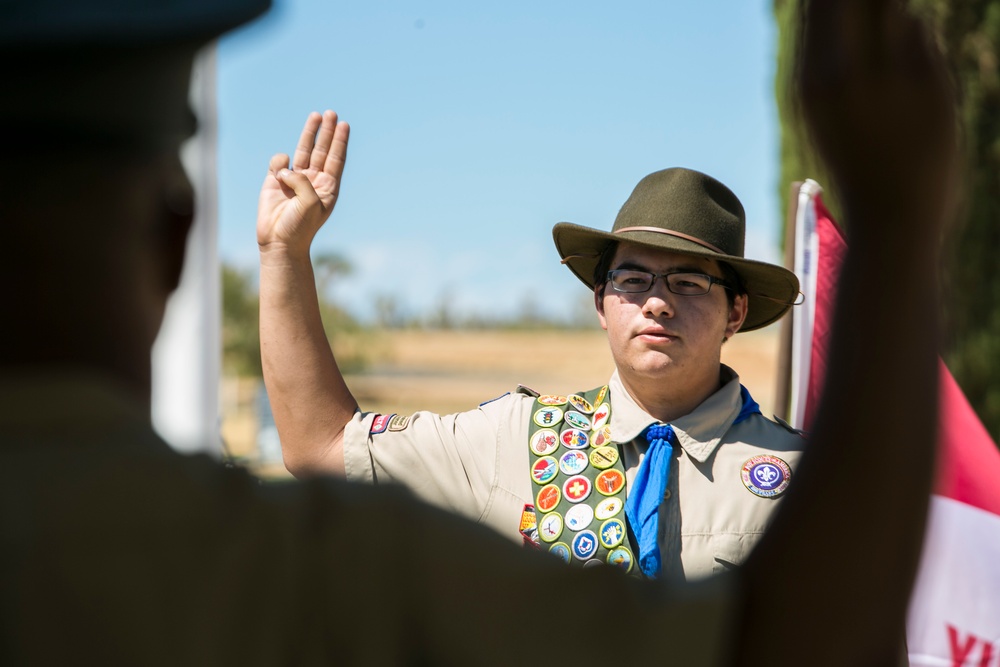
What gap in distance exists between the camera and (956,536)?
3016mm

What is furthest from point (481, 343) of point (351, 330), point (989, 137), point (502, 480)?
point (502, 480)

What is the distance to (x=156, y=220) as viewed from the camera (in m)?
0.66

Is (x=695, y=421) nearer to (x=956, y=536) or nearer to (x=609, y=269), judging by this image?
(x=609, y=269)

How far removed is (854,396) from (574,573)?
20 centimetres

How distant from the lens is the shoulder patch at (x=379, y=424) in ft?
8.31

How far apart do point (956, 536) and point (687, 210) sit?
124 centimetres

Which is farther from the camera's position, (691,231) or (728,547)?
(691,231)

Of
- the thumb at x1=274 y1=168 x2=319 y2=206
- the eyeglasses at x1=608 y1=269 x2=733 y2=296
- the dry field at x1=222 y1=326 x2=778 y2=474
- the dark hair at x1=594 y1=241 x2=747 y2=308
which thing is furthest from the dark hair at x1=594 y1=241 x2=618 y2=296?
the dry field at x1=222 y1=326 x2=778 y2=474

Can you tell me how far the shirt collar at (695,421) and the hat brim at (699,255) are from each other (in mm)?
298

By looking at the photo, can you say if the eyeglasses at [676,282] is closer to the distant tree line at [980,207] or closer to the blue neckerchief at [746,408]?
the blue neckerchief at [746,408]

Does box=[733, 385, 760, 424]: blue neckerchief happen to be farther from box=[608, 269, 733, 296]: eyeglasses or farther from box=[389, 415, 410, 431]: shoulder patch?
box=[389, 415, 410, 431]: shoulder patch

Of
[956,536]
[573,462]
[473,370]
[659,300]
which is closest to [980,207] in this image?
[956,536]

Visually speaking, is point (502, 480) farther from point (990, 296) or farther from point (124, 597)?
point (990, 296)

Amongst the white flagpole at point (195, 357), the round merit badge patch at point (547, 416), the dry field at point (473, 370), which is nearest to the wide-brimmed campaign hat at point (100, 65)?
the round merit badge patch at point (547, 416)
